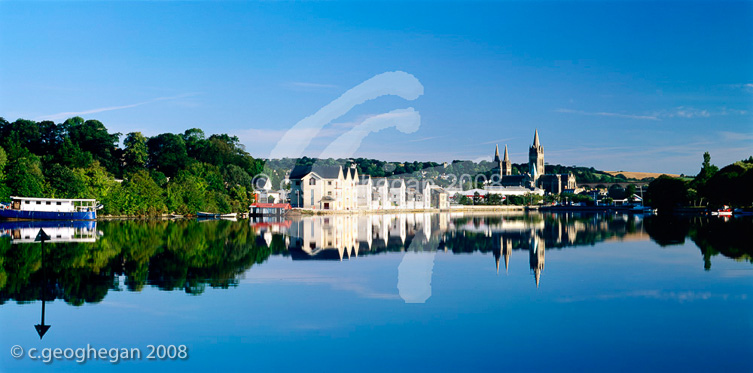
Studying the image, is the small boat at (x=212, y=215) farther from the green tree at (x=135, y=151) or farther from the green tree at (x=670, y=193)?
the green tree at (x=670, y=193)

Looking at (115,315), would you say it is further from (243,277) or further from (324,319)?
(243,277)

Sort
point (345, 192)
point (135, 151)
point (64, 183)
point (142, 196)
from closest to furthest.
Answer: point (64, 183), point (142, 196), point (345, 192), point (135, 151)

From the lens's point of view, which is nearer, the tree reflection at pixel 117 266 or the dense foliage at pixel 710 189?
the tree reflection at pixel 117 266

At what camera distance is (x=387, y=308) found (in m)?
13.2

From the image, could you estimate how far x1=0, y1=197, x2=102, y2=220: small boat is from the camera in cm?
4938

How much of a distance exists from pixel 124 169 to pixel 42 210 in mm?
38952

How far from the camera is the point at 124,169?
88250 millimetres

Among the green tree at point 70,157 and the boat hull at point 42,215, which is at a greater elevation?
the green tree at point 70,157

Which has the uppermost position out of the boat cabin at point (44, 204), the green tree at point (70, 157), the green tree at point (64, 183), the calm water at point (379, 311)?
the green tree at point (70, 157)

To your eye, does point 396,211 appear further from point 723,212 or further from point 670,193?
point 723,212

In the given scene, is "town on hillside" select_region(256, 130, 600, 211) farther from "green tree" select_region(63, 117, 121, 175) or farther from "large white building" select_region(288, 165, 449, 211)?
"green tree" select_region(63, 117, 121, 175)

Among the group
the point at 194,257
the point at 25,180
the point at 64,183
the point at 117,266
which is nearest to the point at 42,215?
the point at 25,180

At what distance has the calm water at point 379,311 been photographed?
31.9 ft

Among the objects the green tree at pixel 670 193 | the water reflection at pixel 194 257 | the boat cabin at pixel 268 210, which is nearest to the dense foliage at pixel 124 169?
the boat cabin at pixel 268 210
